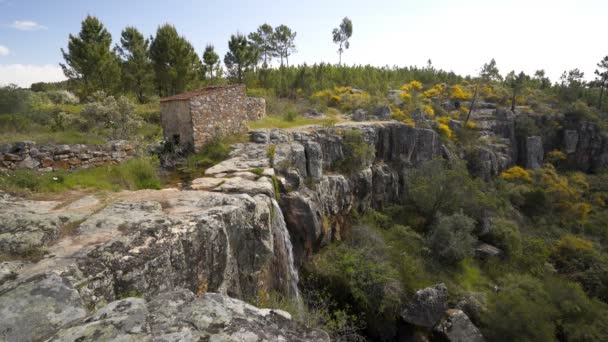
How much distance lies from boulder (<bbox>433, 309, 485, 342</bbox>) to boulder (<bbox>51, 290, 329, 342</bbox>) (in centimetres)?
1003

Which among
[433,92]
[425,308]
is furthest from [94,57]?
[433,92]

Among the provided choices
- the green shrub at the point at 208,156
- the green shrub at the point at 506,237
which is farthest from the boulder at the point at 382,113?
the green shrub at the point at 208,156

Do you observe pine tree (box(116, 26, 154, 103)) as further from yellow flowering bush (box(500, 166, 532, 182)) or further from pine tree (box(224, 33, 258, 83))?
yellow flowering bush (box(500, 166, 532, 182))

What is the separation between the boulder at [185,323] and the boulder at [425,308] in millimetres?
9842

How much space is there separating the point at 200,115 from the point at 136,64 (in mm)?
15515

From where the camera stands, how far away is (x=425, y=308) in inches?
429

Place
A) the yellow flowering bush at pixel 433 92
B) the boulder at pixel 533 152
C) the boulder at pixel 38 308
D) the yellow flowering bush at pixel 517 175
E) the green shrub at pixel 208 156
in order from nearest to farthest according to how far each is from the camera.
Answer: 1. the boulder at pixel 38 308
2. the green shrub at pixel 208 156
3. the yellow flowering bush at pixel 517 175
4. the boulder at pixel 533 152
5. the yellow flowering bush at pixel 433 92

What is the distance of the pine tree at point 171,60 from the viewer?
20078 millimetres

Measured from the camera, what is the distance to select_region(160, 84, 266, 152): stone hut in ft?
31.6

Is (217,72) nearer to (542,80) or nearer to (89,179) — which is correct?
(89,179)

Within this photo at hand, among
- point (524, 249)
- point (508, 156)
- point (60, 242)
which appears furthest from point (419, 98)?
point (60, 242)

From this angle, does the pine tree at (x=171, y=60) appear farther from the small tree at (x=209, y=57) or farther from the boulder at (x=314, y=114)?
the boulder at (x=314, y=114)

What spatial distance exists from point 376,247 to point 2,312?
11731 millimetres

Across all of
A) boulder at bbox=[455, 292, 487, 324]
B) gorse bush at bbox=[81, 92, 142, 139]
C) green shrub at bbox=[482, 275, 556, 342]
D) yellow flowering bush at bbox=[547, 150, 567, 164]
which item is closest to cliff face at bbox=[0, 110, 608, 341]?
gorse bush at bbox=[81, 92, 142, 139]
